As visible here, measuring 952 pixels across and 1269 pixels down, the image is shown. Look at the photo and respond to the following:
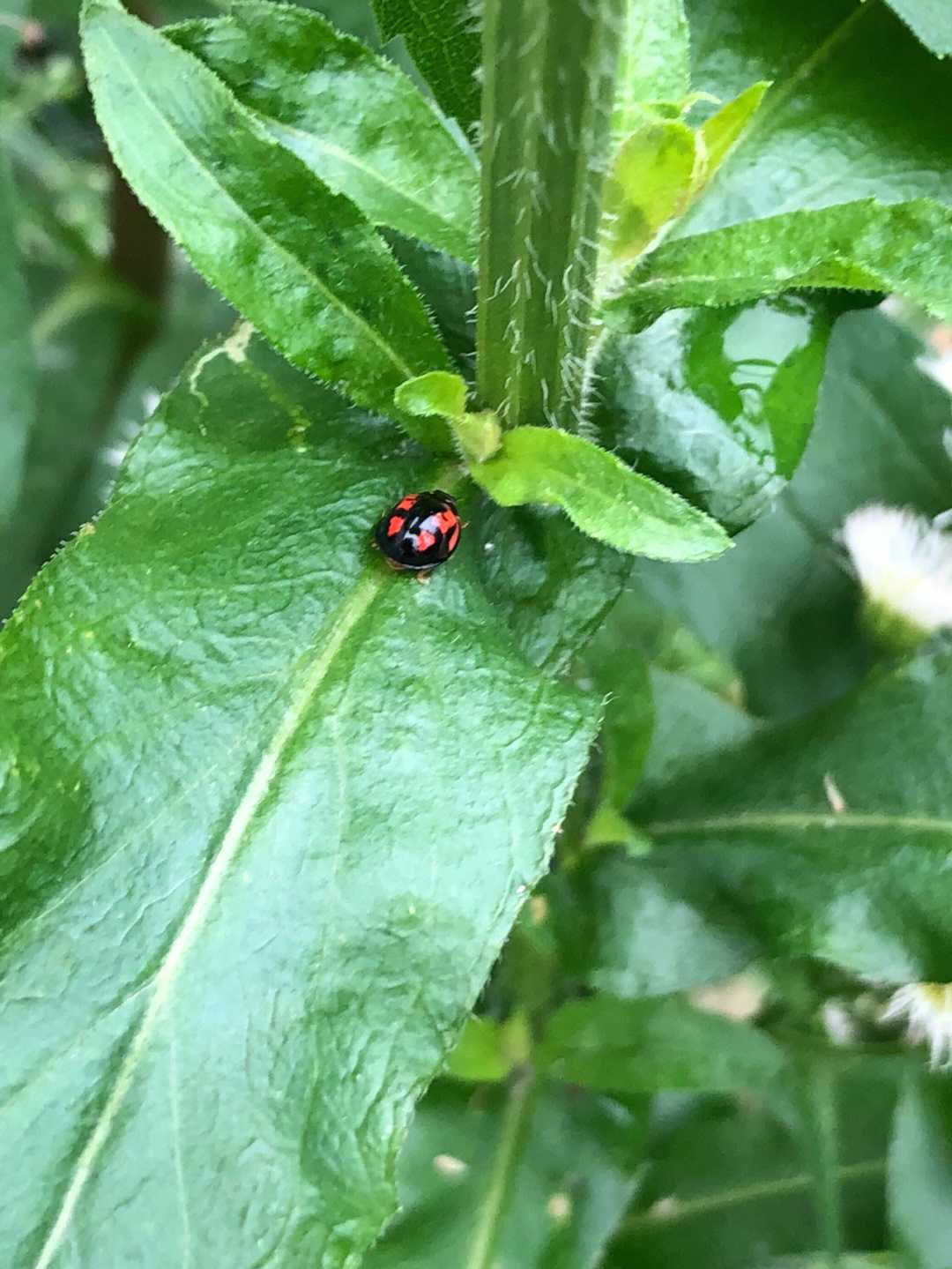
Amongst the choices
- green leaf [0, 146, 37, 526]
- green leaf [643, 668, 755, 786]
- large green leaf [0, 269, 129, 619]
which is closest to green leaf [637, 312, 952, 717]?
green leaf [643, 668, 755, 786]

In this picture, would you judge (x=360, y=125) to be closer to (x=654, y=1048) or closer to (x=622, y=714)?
(x=622, y=714)

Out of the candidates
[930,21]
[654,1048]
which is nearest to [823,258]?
[930,21]

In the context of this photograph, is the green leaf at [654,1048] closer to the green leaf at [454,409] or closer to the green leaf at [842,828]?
the green leaf at [842,828]

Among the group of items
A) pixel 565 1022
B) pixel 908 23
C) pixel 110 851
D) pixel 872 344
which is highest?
pixel 908 23

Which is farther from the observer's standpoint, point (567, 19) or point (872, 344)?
point (872, 344)

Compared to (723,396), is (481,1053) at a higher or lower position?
lower

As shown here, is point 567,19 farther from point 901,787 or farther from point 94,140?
point 94,140

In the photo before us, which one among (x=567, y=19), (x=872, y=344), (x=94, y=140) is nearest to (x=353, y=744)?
(x=567, y=19)
